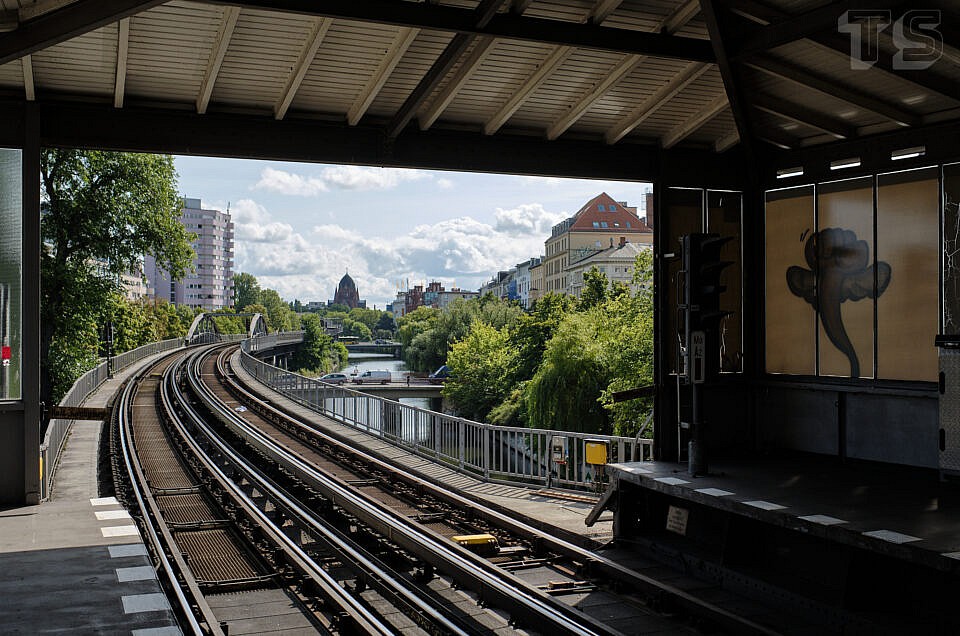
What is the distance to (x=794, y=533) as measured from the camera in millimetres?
7988

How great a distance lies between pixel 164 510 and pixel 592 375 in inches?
1250

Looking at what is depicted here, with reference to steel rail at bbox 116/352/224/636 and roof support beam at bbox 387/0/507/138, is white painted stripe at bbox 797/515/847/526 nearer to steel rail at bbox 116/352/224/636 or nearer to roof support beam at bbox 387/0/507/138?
steel rail at bbox 116/352/224/636

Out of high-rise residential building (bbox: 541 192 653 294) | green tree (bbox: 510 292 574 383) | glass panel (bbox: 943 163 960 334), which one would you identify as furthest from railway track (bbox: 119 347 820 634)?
high-rise residential building (bbox: 541 192 653 294)

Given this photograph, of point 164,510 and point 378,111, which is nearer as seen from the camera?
point 378,111

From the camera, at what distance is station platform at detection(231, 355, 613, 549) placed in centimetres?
1035

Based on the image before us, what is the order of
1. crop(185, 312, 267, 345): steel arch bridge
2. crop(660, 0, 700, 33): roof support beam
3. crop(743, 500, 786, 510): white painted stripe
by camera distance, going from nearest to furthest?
crop(743, 500, 786, 510): white painted stripe < crop(660, 0, 700, 33): roof support beam < crop(185, 312, 267, 345): steel arch bridge

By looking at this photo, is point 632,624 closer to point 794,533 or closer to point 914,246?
point 794,533

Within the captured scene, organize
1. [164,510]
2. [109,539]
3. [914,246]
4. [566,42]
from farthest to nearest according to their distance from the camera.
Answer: [164,510] → [914,246] → [566,42] → [109,539]

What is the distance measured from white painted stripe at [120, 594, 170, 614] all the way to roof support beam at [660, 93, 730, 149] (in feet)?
28.3

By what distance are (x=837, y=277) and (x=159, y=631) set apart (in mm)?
9148

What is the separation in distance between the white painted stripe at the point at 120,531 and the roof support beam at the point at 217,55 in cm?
501

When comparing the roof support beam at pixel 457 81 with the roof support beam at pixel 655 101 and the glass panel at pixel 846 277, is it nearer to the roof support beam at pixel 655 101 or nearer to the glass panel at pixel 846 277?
the roof support beam at pixel 655 101

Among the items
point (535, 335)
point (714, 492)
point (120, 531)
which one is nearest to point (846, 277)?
point (714, 492)

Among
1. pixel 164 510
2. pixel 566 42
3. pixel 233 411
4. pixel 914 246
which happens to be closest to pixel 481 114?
pixel 566 42
